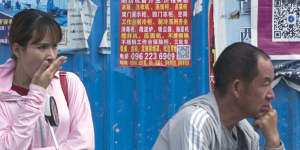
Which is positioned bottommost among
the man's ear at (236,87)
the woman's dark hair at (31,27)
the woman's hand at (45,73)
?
the man's ear at (236,87)

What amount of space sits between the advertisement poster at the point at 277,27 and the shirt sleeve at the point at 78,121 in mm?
1759

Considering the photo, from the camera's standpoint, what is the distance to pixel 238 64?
2283 mm

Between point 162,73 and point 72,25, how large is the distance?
2.81 feet

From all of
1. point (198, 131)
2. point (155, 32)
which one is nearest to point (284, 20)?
point (155, 32)

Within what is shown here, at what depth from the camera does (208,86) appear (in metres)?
3.90

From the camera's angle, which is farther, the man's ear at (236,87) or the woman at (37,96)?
the woman at (37,96)

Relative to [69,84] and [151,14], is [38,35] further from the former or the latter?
[151,14]


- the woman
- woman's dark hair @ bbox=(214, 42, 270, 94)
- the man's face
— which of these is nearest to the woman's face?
the woman

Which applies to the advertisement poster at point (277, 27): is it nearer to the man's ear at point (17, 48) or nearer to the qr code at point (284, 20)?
the qr code at point (284, 20)

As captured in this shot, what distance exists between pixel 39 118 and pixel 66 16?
1.55m

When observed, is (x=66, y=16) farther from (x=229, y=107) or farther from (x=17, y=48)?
(x=229, y=107)

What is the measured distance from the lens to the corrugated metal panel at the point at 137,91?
3.88 metres

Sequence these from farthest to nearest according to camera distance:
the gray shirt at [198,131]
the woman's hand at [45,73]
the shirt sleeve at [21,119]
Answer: the woman's hand at [45,73] < the shirt sleeve at [21,119] < the gray shirt at [198,131]

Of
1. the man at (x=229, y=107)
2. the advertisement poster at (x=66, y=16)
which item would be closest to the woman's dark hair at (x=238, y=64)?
the man at (x=229, y=107)
